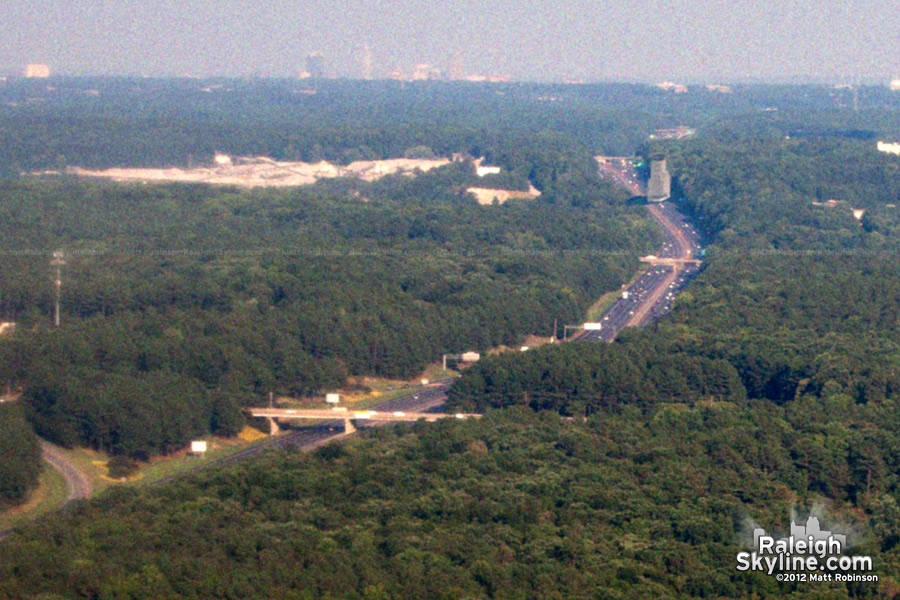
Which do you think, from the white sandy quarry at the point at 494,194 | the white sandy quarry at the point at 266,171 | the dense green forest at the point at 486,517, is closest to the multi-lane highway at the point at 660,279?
the white sandy quarry at the point at 494,194

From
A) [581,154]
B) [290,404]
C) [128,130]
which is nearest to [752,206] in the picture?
[581,154]

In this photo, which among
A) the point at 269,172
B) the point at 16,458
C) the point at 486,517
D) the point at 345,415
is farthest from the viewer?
the point at 269,172

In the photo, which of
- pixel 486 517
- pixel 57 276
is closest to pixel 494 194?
pixel 57 276

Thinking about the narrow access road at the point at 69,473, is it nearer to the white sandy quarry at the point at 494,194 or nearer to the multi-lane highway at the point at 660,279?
the multi-lane highway at the point at 660,279

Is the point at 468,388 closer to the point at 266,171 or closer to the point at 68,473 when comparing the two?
the point at 68,473

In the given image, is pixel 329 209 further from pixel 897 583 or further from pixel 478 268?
pixel 897 583
